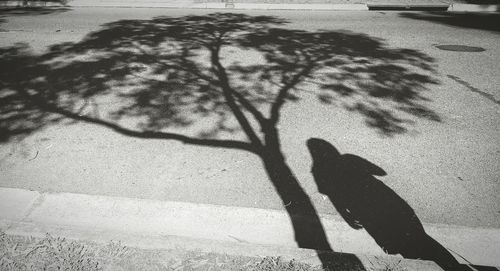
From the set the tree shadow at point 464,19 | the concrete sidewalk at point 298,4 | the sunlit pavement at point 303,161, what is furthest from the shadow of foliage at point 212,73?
the concrete sidewalk at point 298,4

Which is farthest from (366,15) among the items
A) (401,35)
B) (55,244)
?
(55,244)

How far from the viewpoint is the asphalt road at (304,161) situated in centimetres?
368

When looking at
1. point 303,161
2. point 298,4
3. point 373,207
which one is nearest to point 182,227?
point 303,161

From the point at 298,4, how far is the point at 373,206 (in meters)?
10.8

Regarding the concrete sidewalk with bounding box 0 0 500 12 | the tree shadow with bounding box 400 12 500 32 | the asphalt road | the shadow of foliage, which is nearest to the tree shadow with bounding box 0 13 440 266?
the shadow of foliage

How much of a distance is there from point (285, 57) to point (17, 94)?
5.60 metres

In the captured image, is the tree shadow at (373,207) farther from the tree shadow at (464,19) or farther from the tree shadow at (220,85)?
the tree shadow at (464,19)

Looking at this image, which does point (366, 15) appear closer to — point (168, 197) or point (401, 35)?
point (401, 35)

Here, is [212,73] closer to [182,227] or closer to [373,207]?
[182,227]

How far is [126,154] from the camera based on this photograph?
4379mm

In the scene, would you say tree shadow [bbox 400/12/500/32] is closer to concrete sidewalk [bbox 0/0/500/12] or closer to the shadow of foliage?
concrete sidewalk [bbox 0/0/500/12]

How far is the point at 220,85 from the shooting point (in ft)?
20.3

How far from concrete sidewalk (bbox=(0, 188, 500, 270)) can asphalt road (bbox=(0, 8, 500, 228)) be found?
16cm

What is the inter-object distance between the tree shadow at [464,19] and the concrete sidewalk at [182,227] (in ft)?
29.2
